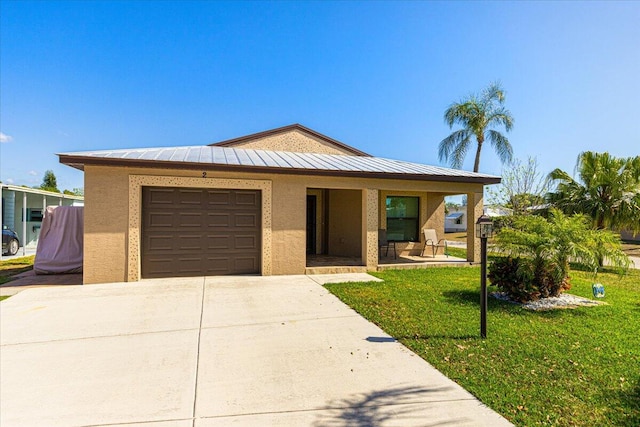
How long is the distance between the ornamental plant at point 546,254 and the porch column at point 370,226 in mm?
3860

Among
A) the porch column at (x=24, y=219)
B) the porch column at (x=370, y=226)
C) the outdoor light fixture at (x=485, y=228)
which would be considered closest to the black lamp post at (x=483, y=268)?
the outdoor light fixture at (x=485, y=228)

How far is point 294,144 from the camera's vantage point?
53.5ft

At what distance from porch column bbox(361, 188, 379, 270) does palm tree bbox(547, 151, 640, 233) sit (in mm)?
8702

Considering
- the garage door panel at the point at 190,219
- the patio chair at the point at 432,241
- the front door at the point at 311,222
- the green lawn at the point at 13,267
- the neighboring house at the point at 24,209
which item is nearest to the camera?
the garage door panel at the point at 190,219

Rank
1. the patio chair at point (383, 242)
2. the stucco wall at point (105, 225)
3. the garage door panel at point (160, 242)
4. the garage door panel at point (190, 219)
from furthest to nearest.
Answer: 1. the patio chair at point (383, 242)
2. the garage door panel at point (190, 219)
3. the garage door panel at point (160, 242)
4. the stucco wall at point (105, 225)

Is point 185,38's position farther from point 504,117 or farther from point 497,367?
point 504,117

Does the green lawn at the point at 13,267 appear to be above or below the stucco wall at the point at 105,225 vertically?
below

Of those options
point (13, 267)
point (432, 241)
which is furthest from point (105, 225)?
point (432, 241)

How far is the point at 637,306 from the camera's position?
260 inches

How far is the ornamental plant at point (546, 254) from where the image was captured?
20.4ft

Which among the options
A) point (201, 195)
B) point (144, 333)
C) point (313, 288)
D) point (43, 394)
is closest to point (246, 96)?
point (201, 195)

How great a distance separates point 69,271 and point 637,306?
1439 centimetres

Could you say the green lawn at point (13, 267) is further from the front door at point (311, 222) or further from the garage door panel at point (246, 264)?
the front door at point (311, 222)

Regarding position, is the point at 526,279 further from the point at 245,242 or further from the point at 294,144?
the point at 294,144
